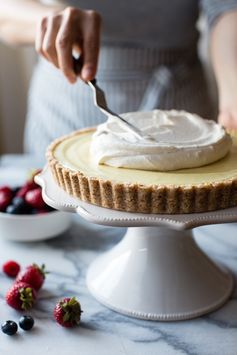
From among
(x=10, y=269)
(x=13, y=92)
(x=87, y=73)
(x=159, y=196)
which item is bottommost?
(x=13, y=92)

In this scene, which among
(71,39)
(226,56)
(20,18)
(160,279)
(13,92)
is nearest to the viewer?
(160,279)

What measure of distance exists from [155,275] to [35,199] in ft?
1.20

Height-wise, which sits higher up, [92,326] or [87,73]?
[87,73]

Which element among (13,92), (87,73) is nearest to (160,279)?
(87,73)

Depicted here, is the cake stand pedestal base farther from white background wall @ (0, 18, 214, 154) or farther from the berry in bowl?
white background wall @ (0, 18, 214, 154)

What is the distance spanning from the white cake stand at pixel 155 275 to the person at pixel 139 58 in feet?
1.92

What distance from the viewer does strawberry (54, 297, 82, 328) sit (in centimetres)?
95

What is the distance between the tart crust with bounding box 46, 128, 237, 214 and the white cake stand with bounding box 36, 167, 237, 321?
18 mm

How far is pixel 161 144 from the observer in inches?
38.5

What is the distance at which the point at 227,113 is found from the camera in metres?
1.43

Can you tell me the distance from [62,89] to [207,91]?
53 centimetres

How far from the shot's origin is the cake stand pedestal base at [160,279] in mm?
999

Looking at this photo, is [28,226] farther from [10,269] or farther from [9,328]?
[9,328]

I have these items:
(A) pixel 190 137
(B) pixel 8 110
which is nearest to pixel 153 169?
(A) pixel 190 137
